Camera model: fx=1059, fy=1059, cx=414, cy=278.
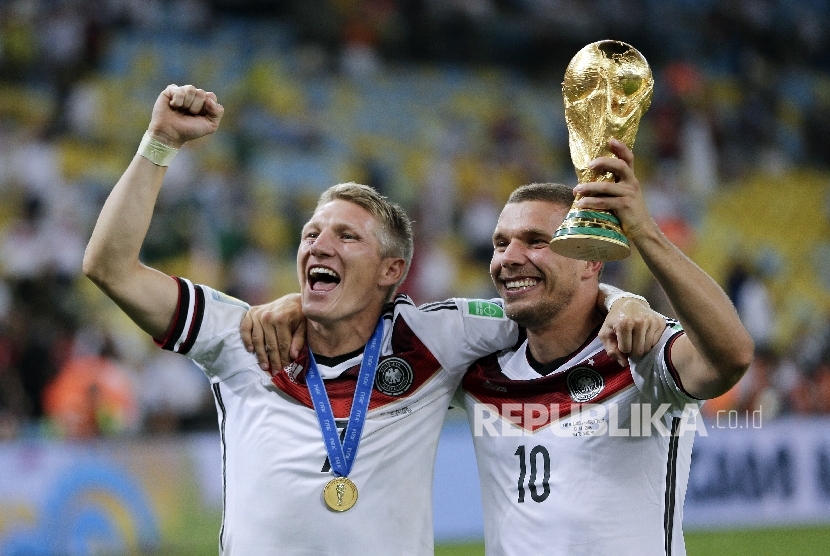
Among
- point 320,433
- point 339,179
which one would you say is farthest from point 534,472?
point 339,179

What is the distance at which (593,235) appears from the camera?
284cm

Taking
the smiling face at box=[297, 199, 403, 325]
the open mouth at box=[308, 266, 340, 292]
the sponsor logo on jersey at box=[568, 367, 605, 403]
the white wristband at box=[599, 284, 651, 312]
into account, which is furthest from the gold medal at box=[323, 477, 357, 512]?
the white wristband at box=[599, 284, 651, 312]

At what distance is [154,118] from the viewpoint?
3443 mm

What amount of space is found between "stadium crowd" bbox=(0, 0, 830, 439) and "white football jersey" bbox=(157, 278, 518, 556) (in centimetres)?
494

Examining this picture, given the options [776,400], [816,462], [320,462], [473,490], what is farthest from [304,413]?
[776,400]

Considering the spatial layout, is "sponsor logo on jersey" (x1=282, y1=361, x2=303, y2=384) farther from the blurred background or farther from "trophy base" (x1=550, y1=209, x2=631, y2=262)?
the blurred background

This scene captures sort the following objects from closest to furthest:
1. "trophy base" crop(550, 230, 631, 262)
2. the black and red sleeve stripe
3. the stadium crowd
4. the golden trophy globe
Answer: "trophy base" crop(550, 230, 631, 262) < the golden trophy globe < the black and red sleeve stripe < the stadium crowd

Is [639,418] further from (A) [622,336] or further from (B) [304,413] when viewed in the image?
(B) [304,413]

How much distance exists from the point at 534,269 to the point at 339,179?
1006 centimetres

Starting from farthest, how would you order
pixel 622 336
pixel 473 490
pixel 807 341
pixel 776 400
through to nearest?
pixel 807 341, pixel 776 400, pixel 473 490, pixel 622 336

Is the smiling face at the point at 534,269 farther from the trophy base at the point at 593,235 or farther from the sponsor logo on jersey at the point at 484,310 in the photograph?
the trophy base at the point at 593,235

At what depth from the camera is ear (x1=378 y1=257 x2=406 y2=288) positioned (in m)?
4.06

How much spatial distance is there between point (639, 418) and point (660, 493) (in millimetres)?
256

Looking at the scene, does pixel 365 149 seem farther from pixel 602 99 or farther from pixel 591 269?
pixel 602 99
